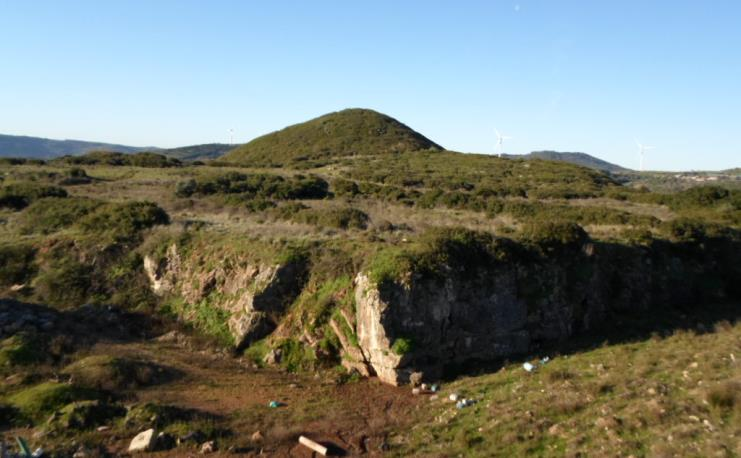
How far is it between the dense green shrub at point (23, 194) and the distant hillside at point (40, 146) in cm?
11902

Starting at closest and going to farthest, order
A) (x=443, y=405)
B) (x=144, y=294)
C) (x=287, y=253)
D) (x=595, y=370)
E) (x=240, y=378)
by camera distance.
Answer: (x=443, y=405)
(x=595, y=370)
(x=240, y=378)
(x=287, y=253)
(x=144, y=294)

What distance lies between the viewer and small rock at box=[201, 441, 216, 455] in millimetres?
9906

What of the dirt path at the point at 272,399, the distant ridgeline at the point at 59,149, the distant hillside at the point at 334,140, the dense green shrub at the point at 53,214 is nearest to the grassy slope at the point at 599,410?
the dirt path at the point at 272,399

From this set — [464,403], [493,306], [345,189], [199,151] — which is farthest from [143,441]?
[199,151]

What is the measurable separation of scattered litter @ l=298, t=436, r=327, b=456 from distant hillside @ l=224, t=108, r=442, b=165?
60.8 meters

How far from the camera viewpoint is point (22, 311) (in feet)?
52.2

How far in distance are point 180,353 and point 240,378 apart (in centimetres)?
272

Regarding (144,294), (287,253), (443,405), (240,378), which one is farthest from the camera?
(144,294)

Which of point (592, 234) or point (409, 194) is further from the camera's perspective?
point (409, 194)

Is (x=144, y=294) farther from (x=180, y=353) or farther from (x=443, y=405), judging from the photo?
(x=443, y=405)

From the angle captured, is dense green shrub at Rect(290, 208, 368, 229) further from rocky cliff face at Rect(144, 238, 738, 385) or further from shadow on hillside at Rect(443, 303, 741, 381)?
shadow on hillside at Rect(443, 303, 741, 381)

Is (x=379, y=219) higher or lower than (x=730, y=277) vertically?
higher

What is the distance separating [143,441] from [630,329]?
15330 millimetres

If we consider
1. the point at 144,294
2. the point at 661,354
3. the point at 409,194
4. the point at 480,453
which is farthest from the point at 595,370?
the point at 409,194
